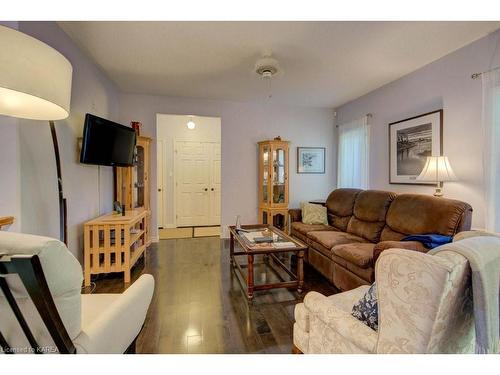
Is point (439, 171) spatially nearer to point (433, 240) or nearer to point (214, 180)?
point (433, 240)

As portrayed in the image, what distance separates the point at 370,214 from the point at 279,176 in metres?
1.83

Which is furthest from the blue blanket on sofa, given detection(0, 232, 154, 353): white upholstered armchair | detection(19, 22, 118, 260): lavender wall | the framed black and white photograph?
detection(19, 22, 118, 260): lavender wall

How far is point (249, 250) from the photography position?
227cm

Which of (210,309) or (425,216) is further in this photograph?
(425,216)

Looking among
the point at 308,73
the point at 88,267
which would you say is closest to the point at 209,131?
the point at 308,73

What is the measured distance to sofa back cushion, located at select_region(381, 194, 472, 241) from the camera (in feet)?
6.61

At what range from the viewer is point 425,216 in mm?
2229

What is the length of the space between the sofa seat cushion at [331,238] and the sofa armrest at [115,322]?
6.28 feet

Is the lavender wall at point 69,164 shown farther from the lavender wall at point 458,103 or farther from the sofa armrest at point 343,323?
the lavender wall at point 458,103

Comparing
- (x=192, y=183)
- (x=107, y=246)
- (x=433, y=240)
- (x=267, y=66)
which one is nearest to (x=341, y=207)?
(x=433, y=240)

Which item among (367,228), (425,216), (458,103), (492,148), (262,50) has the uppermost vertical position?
(262,50)

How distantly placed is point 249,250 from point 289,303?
59 centimetres

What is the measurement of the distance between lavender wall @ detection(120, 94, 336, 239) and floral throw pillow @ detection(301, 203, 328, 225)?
111cm
